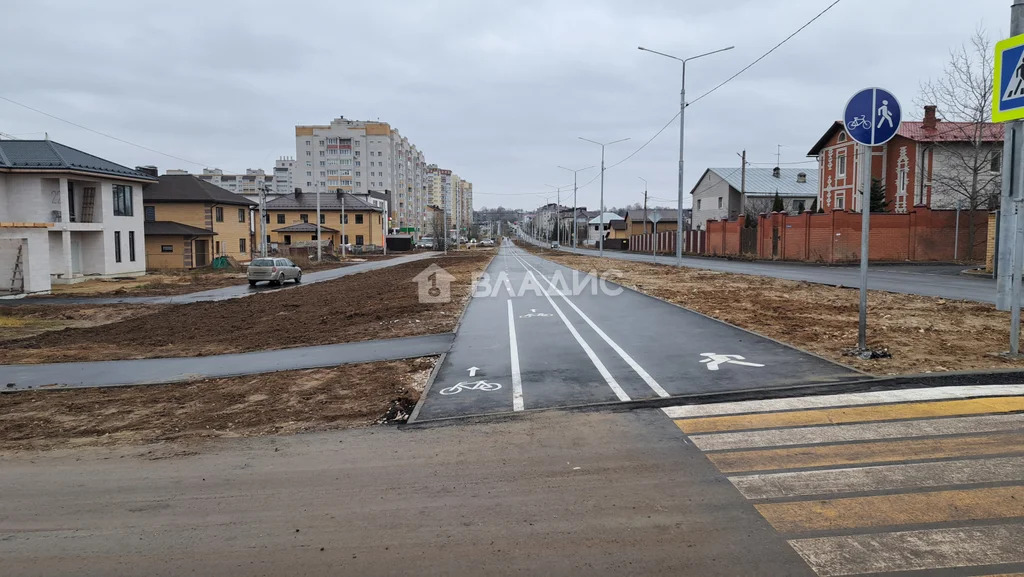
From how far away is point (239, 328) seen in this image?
53.5 feet

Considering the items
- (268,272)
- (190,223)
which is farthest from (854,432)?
(190,223)

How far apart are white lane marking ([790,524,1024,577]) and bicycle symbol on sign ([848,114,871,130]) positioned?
20.3 ft

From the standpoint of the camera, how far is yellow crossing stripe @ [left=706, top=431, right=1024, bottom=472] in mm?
5059

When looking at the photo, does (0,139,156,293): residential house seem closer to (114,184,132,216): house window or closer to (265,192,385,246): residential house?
(114,184,132,216): house window

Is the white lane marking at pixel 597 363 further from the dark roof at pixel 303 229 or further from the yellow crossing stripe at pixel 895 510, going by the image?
the dark roof at pixel 303 229

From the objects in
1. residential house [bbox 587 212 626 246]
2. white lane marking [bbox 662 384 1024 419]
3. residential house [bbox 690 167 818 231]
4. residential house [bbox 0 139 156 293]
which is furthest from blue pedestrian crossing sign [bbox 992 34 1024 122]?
residential house [bbox 587 212 626 246]

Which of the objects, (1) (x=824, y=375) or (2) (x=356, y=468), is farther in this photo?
(1) (x=824, y=375)

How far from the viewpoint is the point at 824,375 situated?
7.92 m

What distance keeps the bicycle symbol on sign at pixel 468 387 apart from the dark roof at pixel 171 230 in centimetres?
4365

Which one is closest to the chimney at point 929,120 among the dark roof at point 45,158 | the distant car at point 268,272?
the distant car at point 268,272

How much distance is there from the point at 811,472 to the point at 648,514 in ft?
5.03

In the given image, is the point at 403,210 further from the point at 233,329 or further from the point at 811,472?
the point at 811,472

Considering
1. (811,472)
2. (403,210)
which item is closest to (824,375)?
(811,472)

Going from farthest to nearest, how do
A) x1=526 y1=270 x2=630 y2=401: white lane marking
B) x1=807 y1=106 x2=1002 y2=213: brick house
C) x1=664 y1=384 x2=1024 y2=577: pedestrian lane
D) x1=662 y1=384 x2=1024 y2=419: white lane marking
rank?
1. x1=807 y1=106 x2=1002 y2=213: brick house
2. x1=526 y1=270 x2=630 y2=401: white lane marking
3. x1=662 y1=384 x2=1024 y2=419: white lane marking
4. x1=664 y1=384 x2=1024 y2=577: pedestrian lane
